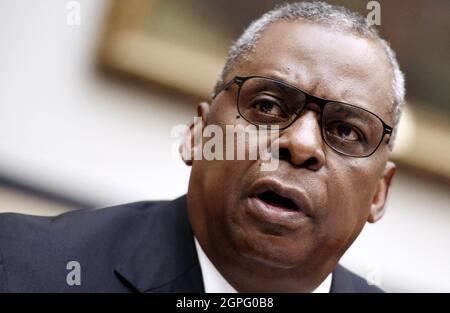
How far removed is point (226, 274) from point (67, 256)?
1.06ft

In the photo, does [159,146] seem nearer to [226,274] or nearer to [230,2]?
[230,2]

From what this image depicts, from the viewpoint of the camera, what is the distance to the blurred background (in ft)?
7.89

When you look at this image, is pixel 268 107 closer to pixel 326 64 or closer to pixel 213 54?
pixel 326 64

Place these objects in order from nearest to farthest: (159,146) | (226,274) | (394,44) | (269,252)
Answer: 1. (269,252)
2. (226,274)
3. (394,44)
4. (159,146)

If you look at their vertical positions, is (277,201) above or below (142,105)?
below

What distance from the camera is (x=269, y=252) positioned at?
1284 mm

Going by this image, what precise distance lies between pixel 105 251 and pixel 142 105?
1081 millimetres

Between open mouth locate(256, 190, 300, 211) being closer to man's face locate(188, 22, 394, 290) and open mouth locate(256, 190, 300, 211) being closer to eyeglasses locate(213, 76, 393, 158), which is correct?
man's face locate(188, 22, 394, 290)

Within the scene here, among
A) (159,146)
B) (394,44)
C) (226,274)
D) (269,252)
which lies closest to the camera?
(269,252)

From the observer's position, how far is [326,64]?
134 cm

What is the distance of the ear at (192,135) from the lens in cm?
151

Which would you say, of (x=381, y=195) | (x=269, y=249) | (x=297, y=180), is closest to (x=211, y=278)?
(x=269, y=249)
